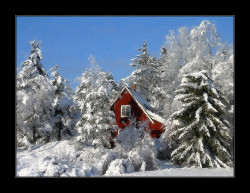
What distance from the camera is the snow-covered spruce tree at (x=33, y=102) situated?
28.6 meters

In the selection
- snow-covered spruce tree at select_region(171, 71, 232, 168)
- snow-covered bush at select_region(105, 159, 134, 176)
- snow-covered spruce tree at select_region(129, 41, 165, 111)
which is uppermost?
snow-covered spruce tree at select_region(129, 41, 165, 111)

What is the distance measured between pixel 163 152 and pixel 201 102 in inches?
352

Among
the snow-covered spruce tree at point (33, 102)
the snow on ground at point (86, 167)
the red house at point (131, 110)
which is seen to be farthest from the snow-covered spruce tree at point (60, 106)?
the snow on ground at point (86, 167)

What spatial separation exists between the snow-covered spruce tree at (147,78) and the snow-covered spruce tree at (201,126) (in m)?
18.6

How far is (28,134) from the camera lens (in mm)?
30312

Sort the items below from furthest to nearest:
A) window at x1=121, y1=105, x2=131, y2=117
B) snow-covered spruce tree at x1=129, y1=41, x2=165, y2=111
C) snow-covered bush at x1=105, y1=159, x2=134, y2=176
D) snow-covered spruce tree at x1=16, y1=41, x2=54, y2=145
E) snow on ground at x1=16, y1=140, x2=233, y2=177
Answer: snow-covered spruce tree at x1=129, y1=41, x2=165, y2=111
window at x1=121, y1=105, x2=131, y2=117
snow-covered spruce tree at x1=16, y1=41, x2=54, y2=145
snow-covered bush at x1=105, y1=159, x2=134, y2=176
snow on ground at x1=16, y1=140, x2=233, y2=177

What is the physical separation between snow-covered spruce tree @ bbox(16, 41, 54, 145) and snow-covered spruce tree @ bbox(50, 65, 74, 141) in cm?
130

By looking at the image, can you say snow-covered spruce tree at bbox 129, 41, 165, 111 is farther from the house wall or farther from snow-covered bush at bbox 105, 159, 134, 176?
snow-covered bush at bbox 105, 159, 134, 176

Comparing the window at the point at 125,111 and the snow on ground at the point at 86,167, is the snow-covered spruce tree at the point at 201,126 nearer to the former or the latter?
the snow on ground at the point at 86,167

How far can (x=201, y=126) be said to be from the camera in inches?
722

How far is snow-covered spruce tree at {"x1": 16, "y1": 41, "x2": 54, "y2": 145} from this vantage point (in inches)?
1125

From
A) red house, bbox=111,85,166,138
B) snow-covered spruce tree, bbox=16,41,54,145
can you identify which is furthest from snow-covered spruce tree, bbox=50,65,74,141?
red house, bbox=111,85,166,138
